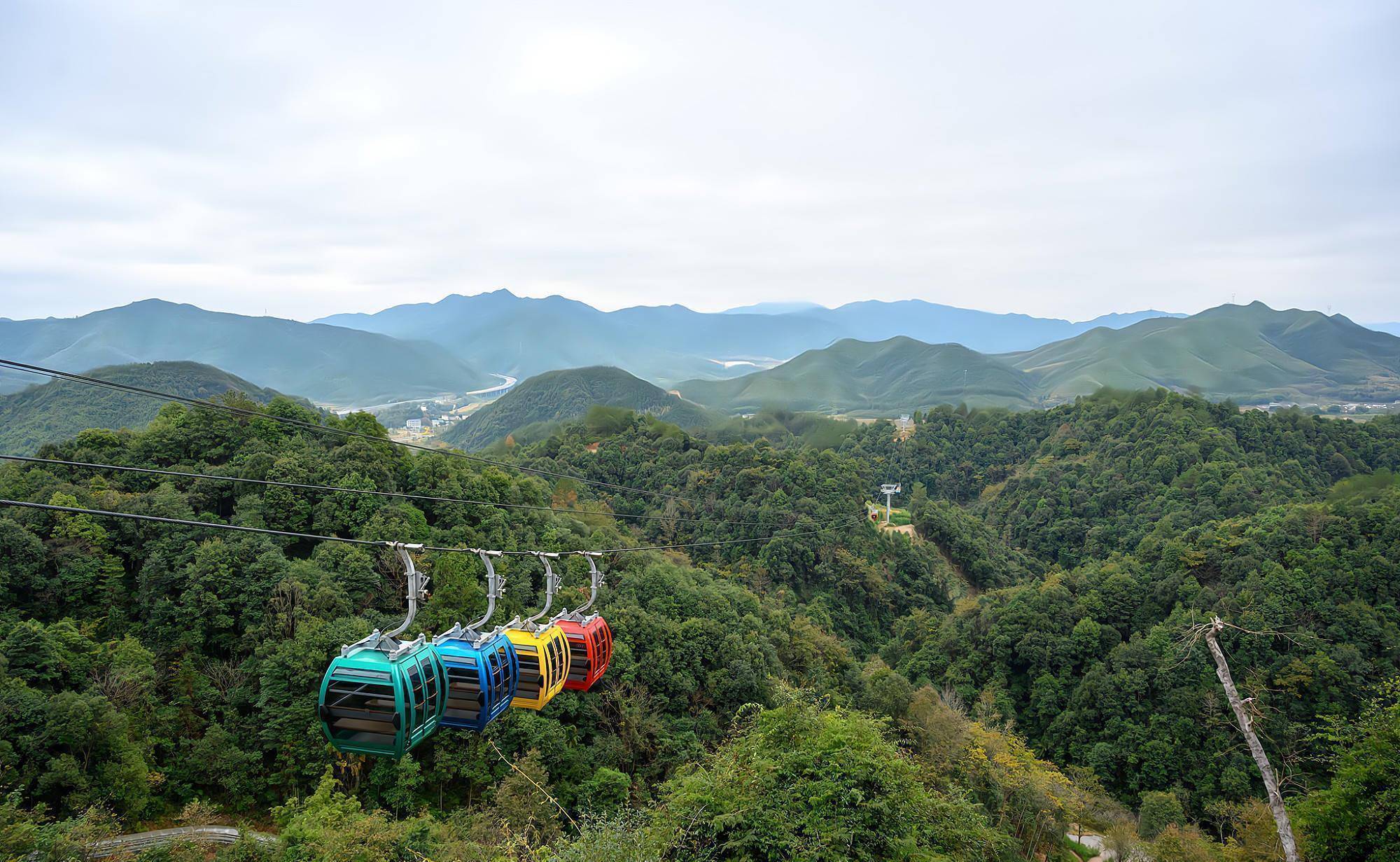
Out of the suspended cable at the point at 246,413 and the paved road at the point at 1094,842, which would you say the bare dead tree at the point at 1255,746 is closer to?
the suspended cable at the point at 246,413

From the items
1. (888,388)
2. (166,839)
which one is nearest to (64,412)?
(166,839)

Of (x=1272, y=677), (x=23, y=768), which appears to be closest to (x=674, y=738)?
(x=23, y=768)

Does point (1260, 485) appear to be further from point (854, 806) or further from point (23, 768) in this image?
point (23, 768)

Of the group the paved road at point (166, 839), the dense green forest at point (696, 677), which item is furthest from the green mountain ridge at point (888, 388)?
the paved road at point (166, 839)

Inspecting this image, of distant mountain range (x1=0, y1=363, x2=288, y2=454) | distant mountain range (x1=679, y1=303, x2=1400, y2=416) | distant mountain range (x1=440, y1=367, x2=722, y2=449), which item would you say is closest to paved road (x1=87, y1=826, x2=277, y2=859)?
distant mountain range (x1=0, y1=363, x2=288, y2=454)

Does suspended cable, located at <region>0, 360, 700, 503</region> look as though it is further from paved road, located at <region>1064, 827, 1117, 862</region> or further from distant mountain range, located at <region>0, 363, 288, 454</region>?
distant mountain range, located at <region>0, 363, 288, 454</region>

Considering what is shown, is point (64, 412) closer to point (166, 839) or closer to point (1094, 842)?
point (166, 839)
